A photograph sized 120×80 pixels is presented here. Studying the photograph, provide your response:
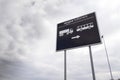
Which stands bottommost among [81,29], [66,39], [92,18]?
[66,39]

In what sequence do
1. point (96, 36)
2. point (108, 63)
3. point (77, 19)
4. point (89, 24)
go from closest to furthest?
point (96, 36) < point (89, 24) < point (77, 19) < point (108, 63)

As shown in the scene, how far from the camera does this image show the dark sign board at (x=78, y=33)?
9.59 m

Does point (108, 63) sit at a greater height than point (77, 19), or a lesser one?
lesser

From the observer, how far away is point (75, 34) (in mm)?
10555

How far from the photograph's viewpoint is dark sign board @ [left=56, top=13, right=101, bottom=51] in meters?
9.59

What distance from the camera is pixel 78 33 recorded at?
410 inches

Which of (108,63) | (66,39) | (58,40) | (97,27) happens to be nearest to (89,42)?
(97,27)

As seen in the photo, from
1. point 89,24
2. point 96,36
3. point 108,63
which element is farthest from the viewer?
point 108,63

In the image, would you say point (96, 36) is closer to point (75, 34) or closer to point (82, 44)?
point (82, 44)

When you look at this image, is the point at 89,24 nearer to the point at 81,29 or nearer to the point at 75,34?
the point at 81,29

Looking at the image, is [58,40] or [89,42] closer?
[89,42]

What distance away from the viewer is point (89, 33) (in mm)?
9773

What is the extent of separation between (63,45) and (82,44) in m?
1.79

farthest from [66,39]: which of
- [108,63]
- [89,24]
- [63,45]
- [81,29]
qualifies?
[108,63]
